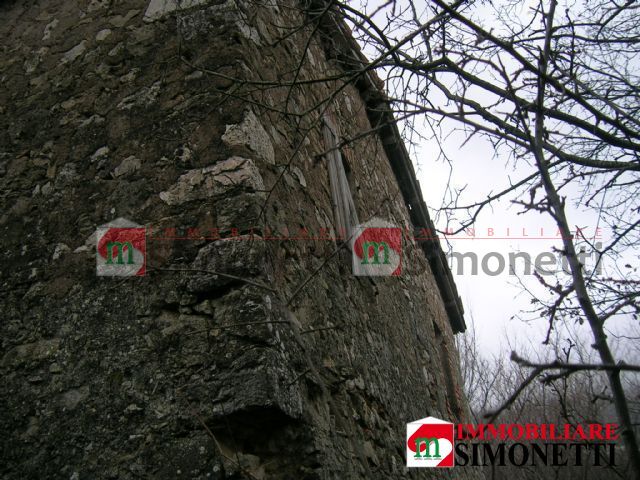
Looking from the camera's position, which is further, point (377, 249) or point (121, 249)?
point (377, 249)

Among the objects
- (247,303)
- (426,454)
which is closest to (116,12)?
(247,303)

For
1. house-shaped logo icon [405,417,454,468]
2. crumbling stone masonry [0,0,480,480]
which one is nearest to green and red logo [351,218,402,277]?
crumbling stone masonry [0,0,480,480]

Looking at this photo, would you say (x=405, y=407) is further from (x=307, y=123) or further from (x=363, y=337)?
(x=307, y=123)

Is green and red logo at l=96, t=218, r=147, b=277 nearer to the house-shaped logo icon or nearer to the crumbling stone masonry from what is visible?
the crumbling stone masonry

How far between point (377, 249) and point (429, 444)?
1.32 meters

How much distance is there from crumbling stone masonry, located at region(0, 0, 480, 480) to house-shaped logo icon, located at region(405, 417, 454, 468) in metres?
0.10

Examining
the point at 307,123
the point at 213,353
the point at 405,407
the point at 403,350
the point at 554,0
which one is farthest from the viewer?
the point at 403,350

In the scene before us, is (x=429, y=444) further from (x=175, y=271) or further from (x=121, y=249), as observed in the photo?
(x=121, y=249)

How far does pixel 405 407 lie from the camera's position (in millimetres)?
3406

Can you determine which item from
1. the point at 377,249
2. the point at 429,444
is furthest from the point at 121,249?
the point at 429,444

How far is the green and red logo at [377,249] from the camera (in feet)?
11.2

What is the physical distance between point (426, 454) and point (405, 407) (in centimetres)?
32

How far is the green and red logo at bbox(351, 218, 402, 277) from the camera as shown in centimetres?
342

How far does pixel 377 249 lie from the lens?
4.04 metres
